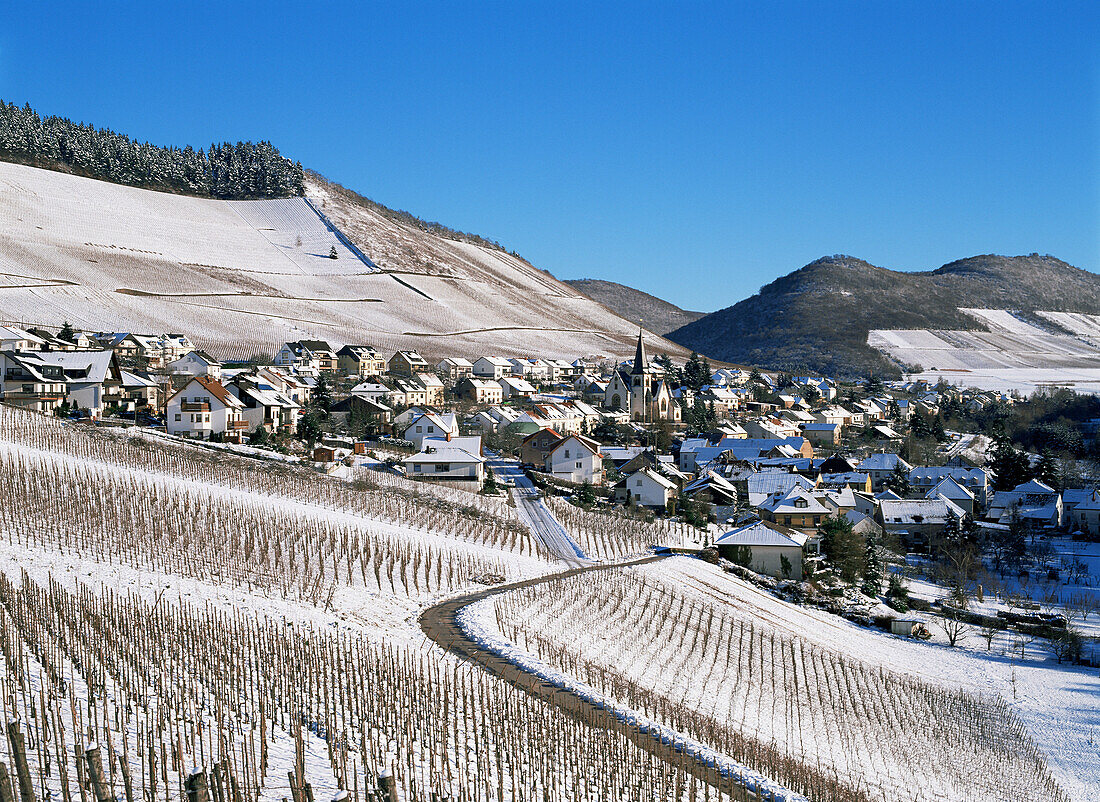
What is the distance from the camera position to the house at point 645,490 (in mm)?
51156

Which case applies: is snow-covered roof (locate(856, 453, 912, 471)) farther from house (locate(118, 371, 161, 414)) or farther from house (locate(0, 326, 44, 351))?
house (locate(0, 326, 44, 351))

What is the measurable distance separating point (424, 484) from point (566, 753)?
106 feet

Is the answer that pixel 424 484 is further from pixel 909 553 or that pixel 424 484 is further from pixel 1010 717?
pixel 1010 717

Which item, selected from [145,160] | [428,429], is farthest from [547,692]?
[145,160]

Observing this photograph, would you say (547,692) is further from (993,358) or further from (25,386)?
(993,358)

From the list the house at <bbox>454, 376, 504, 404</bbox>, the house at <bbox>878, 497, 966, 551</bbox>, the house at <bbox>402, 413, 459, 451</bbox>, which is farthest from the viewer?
the house at <bbox>454, 376, 504, 404</bbox>

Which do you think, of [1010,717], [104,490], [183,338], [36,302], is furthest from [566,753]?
[36,302]

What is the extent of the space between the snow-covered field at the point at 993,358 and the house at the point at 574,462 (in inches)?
3594

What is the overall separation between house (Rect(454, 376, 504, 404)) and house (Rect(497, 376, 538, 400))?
3.68 feet

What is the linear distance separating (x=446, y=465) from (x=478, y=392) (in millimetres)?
38403

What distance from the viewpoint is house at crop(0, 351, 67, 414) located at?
51500mm

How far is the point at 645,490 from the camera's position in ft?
168

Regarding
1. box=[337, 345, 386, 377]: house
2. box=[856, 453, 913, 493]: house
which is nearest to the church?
box=[337, 345, 386, 377]: house

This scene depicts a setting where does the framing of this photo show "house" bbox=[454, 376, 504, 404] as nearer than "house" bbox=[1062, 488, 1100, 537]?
No
